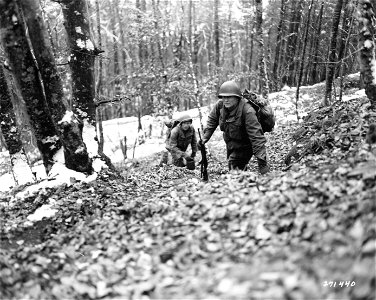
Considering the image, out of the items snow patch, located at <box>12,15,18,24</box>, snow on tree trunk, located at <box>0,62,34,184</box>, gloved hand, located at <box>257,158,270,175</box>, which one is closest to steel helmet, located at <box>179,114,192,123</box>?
gloved hand, located at <box>257,158,270,175</box>

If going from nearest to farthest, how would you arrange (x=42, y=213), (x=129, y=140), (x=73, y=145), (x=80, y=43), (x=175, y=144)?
(x=42, y=213), (x=73, y=145), (x=80, y=43), (x=175, y=144), (x=129, y=140)

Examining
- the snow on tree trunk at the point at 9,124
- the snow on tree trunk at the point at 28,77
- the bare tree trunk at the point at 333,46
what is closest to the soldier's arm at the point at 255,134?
the snow on tree trunk at the point at 28,77

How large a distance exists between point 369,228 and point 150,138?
19296 millimetres

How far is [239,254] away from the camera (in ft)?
11.6

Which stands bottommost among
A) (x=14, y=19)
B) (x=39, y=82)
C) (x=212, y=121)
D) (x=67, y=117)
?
(x=212, y=121)

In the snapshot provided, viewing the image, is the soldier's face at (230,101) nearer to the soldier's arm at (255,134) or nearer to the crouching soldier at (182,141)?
the soldier's arm at (255,134)

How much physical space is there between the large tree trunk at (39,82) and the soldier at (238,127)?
298cm

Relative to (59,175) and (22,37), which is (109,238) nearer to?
(59,175)

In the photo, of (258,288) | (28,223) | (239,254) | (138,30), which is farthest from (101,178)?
(138,30)

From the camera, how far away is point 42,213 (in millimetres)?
5750

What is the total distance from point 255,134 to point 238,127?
1.67 feet

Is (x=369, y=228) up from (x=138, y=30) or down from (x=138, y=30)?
down

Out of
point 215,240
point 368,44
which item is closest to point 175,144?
point 368,44

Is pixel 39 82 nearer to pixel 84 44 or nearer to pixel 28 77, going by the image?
pixel 28 77
